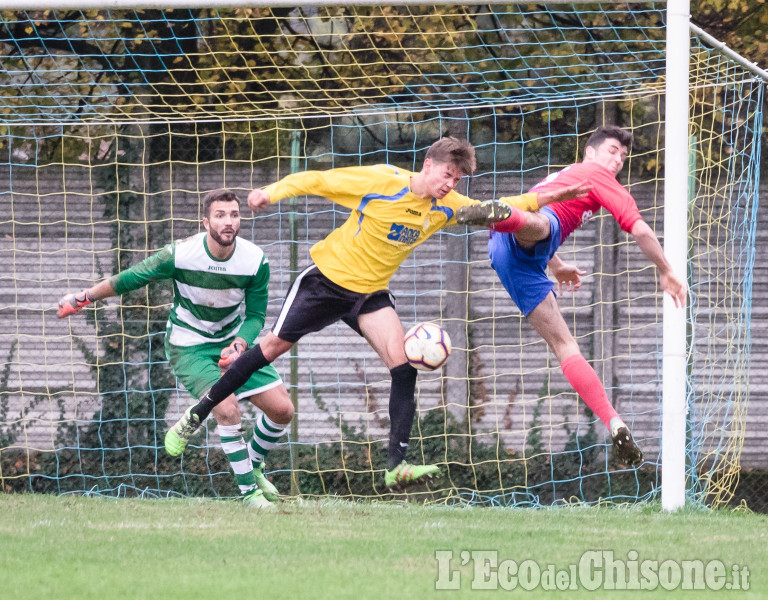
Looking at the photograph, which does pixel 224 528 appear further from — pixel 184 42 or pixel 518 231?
pixel 184 42

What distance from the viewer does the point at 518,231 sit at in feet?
18.0

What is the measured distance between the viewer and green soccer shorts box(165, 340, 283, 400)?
6371 millimetres

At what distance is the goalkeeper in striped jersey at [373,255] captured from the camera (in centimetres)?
546

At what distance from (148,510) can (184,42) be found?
441 cm

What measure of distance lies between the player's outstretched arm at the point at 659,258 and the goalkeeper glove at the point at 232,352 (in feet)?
7.75

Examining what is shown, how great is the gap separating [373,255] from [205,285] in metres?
1.28

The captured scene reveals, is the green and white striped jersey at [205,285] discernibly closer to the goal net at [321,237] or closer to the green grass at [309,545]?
the green grass at [309,545]

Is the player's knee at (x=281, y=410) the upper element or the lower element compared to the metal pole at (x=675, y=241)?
lower

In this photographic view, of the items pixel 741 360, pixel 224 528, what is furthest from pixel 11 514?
pixel 741 360

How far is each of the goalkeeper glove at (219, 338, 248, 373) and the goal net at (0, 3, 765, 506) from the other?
2148 mm

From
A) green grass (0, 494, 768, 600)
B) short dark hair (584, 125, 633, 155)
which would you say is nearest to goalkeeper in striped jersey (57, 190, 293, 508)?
green grass (0, 494, 768, 600)

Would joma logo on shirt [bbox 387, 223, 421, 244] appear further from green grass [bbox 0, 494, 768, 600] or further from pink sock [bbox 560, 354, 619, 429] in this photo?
green grass [bbox 0, 494, 768, 600]

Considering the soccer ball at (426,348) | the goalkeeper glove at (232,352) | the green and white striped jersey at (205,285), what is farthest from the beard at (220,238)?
the soccer ball at (426,348)

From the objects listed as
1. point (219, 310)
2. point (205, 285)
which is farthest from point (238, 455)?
point (205, 285)
